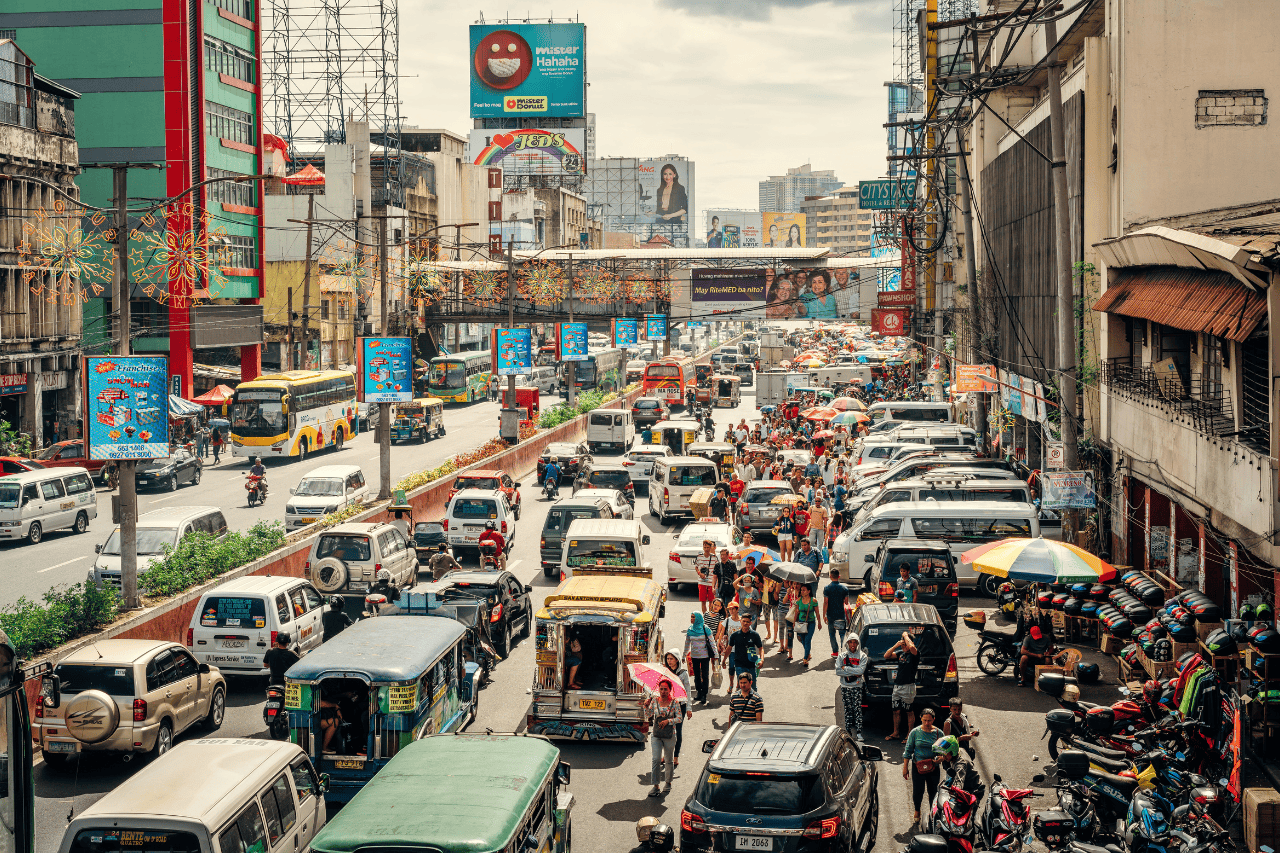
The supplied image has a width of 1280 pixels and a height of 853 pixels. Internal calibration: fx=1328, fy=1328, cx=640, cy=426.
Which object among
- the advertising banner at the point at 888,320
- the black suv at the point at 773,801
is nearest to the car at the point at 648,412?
the advertising banner at the point at 888,320

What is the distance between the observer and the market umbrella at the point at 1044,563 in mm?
19609

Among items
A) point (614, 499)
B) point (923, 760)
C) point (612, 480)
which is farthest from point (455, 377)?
point (923, 760)

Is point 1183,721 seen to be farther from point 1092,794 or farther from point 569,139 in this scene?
point 569,139

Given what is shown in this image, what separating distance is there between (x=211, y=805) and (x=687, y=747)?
7765 millimetres

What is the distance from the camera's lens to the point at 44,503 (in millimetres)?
35062

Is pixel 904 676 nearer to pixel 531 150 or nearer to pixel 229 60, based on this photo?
pixel 229 60

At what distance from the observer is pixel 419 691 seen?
14648 mm

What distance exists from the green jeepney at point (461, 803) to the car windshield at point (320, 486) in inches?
1005

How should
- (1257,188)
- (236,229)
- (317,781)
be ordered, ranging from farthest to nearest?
(236,229) → (1257,188) → (317,781)

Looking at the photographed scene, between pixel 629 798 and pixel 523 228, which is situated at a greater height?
pixel 523 228

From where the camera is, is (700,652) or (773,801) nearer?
(773,801)

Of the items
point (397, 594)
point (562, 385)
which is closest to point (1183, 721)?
point (397, 594)

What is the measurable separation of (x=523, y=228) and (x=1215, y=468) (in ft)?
421

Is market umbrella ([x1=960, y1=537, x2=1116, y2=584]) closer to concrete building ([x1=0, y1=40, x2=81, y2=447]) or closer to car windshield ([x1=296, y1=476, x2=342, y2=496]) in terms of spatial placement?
car windshield ([x1=296, y1=476, x2=342, y2=496])
